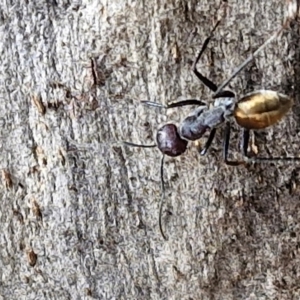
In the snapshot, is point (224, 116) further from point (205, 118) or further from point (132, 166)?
point (132, 166)

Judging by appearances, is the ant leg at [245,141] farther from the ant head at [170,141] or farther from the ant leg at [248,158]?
the ant head at [170,141]

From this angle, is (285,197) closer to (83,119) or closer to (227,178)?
(227,178)

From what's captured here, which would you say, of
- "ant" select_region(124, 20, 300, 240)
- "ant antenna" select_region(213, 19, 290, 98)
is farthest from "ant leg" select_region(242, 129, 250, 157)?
"ant antenna" select_region(213, 19, 290, 98)

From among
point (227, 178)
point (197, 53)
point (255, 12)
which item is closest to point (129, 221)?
point (227, 178)

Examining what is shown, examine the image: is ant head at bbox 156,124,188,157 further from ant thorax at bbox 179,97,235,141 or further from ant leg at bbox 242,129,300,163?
→ ant leg at bbox 242,129,300,163

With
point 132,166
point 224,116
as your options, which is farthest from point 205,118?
point 132,166

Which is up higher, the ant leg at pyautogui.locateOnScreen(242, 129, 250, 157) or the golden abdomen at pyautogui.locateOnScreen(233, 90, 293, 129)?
the golden abdomen at pyautogui.locateOnScreen(233, 90, 293, 129)
